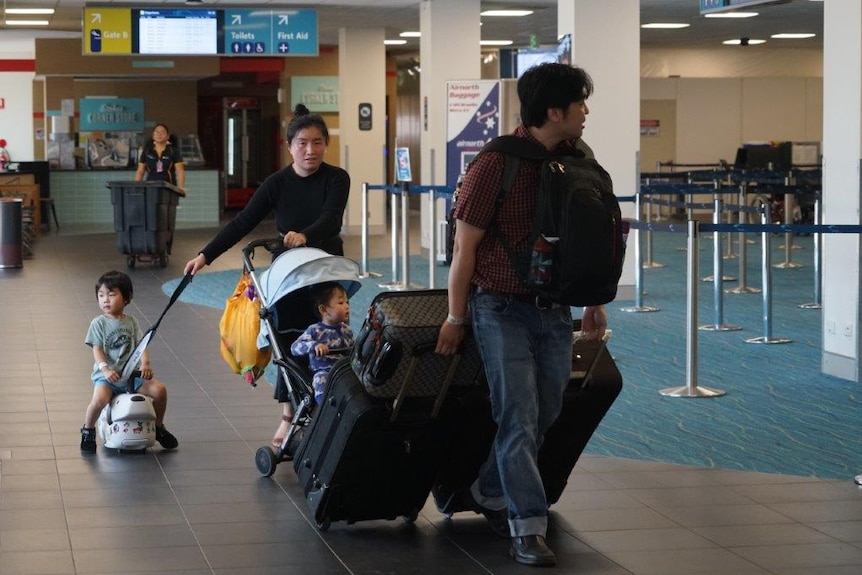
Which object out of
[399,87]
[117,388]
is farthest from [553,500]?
[399,87]

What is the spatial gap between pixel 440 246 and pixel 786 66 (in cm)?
1299

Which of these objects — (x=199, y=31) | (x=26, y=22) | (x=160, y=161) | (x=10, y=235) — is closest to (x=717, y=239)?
(x=160, y=161)

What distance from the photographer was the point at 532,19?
1923 cm

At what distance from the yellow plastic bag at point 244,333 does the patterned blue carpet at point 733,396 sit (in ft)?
5.17

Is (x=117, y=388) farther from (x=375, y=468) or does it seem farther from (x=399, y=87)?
(x=399, y=87)

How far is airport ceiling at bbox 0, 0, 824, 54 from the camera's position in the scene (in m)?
16.9

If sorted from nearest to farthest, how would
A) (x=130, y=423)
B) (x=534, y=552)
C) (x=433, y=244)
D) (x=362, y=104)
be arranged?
(x=534, y=552) → (x=130, y=423) → (x=433, y=244) → (x=362, y=104)

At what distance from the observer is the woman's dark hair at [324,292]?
17.6 ft

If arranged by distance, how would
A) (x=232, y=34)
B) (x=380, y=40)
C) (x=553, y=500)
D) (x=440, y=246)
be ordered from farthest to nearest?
(x=380, y=40), (x=232, y=34), (x=440, y=246), (x=553, y=500)

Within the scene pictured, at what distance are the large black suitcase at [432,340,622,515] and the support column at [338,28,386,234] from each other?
15.8m

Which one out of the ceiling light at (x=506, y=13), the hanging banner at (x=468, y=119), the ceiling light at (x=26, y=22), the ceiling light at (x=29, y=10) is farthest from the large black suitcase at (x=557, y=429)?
the ceiling light at (x=26, y=22)

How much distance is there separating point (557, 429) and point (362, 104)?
16530 mm

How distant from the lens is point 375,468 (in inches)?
178

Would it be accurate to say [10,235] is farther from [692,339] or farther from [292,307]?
[292,307]
